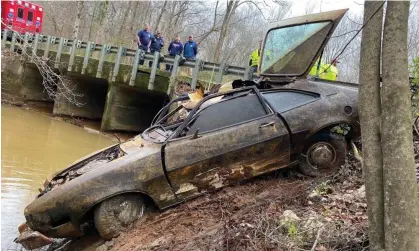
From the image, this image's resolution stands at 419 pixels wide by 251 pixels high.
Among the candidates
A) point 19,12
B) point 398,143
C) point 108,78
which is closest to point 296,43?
point 398,143

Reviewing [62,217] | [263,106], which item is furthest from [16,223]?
[263,106]

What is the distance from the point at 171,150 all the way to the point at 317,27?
295 centimetres

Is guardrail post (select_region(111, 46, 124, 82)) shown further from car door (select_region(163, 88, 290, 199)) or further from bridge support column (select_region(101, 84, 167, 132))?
car door (select_region(163, 88, 290, 199))

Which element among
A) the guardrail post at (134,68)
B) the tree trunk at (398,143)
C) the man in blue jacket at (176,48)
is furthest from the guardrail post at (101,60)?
the tree trunk at (398,143)

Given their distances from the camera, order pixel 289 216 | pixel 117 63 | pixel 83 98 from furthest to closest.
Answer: pixel 83 98
pixel 117 63
pixel 289 216

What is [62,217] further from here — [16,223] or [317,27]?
[317,27]

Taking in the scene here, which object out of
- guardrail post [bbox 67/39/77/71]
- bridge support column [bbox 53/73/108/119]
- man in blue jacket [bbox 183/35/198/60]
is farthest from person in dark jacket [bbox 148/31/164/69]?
guardrail post [bbox 67/39/77/71]

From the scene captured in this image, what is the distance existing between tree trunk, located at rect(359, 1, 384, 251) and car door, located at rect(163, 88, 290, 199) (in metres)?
2.44

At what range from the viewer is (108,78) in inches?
623

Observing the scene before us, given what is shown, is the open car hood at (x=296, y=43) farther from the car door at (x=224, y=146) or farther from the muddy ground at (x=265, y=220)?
the muddy ground at (x=265, y=220)

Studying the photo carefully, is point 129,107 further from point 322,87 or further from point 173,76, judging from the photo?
point 322,87

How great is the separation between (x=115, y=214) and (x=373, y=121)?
10.9ft

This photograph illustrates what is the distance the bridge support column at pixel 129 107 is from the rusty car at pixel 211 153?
9771mm

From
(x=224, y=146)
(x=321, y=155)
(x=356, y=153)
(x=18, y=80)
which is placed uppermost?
(x=356, y=153)
